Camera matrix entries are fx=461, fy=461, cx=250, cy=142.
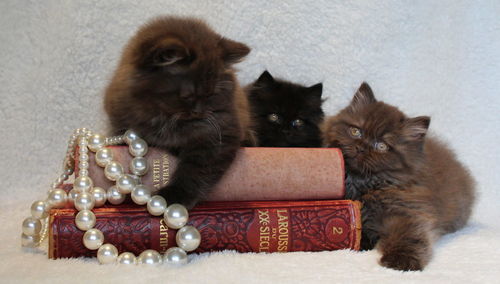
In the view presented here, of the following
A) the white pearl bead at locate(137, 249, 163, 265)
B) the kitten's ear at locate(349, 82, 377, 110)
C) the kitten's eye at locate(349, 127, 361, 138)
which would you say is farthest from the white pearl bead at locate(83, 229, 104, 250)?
the kitten's ear at locate(349, 82, 377, 110)

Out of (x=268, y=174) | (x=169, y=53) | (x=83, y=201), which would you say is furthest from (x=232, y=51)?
(x=83, y=201)

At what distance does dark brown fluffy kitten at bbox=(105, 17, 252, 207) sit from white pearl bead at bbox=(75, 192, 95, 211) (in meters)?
0.20

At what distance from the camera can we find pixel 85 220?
1.26m

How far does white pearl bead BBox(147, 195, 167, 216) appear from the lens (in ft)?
4.23

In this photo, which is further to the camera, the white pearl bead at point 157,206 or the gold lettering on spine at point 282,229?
the gold lettering on spine at point 282,229

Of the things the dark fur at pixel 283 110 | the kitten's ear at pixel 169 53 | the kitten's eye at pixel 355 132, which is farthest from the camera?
the dark fur at pixel 283 110

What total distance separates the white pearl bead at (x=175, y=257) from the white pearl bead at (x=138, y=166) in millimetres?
254

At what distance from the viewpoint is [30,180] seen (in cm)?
210

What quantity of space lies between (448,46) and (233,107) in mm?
1447

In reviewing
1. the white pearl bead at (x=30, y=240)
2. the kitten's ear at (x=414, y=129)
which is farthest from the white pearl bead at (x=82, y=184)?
the kitten's ear at (x=414, y=129)

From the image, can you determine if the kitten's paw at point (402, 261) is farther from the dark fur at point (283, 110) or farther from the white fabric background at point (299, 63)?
the dark fur at point (283, 110)

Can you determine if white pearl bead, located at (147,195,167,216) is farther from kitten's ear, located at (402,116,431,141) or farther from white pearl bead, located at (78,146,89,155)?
kitten's ear, located at (402,116,431,141)

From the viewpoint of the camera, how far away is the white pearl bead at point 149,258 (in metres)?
1.26

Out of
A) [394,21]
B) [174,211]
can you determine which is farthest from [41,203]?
[394,21]
